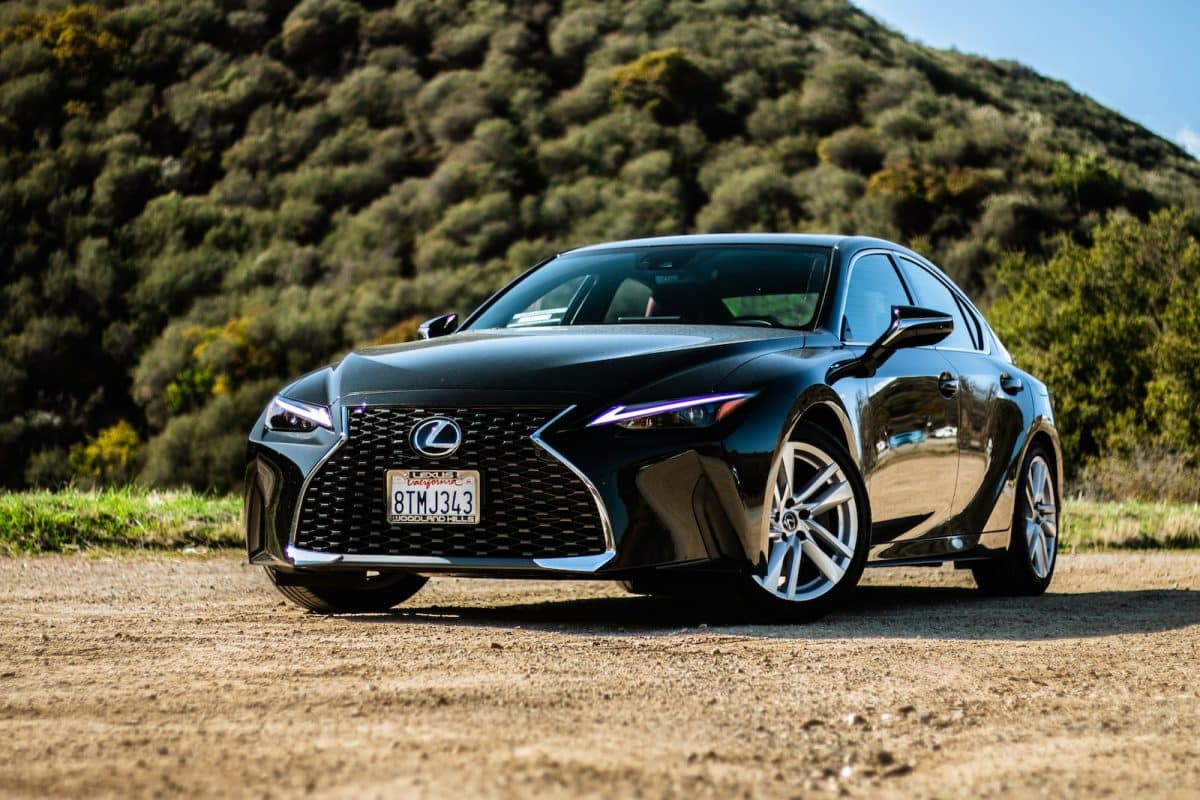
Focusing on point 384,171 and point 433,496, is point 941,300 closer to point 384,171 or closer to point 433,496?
point 433,496

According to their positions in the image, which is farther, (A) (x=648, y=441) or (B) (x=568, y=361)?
(B) (x=568, y=361)

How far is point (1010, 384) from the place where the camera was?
8195 mm

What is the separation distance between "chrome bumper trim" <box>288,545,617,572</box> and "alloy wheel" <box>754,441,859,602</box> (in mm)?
637

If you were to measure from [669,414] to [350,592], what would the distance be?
5.86 ft

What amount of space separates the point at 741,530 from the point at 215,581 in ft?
11.5

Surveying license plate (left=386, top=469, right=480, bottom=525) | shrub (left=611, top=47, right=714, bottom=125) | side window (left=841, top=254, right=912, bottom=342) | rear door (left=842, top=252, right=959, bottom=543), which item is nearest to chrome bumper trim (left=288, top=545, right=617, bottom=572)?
license plate (left=386, top=469, right=480, bottom=525)

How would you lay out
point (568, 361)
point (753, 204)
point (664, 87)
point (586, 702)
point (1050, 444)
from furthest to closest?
point (664, 87), point (753, 204), point (1050, 444), point (568, 361), point (586, 702)

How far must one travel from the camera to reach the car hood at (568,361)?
5.79 m

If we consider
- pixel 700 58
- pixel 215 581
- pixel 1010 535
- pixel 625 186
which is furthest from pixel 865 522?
pixel 700 58

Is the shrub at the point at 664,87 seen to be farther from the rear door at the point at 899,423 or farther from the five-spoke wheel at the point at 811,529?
the five-spoke wheel at the point at 811,529

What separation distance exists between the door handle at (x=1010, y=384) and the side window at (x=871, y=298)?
0.75m

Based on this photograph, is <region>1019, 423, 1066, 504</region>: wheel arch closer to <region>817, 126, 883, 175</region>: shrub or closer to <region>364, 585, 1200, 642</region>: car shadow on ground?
<region>364, 585, 1200, 642</region>: car shadow on ground

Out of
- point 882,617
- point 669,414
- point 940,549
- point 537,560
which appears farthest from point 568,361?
point 940,549

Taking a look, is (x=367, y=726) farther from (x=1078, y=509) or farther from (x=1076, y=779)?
(x=1078, y=509)
